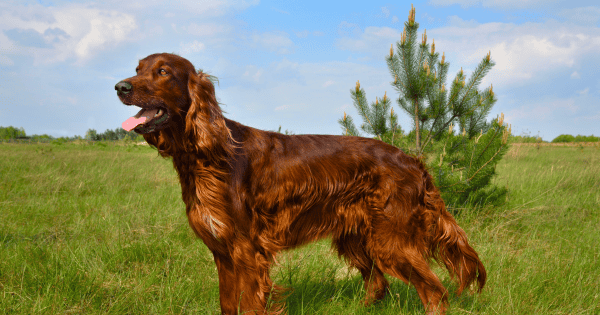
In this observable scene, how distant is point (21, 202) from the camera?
5.18m

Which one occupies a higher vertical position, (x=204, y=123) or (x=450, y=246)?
(x=204, y=123)

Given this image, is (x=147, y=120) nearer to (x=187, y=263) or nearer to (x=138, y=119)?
(x=138, y=119)

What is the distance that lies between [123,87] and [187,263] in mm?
1986

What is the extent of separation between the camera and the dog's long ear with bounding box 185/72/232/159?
2.04 metres

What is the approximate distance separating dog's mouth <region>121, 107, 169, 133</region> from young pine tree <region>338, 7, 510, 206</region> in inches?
127

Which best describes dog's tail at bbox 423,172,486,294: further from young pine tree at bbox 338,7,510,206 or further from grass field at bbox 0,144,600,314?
young pine tree at bbox 338,7,510,206

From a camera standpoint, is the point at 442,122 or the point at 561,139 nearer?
the point at 442,122

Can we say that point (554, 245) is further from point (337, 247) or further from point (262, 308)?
point (262, 308)

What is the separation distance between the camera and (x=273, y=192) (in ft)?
7.29

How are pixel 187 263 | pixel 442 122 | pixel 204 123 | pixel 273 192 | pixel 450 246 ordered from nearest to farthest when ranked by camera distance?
pixel 204 123 → pixel 273 192 → pixel 450 246 → pixel 187 263 → pixel 442 122

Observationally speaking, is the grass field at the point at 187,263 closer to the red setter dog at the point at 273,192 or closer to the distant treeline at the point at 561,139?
the red setter dog at the point at 273,192

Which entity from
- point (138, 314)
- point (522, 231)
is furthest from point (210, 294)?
point (522, 231)

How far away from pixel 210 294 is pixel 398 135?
327 centimetres

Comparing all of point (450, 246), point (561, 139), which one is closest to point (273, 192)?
point (450, 246)
